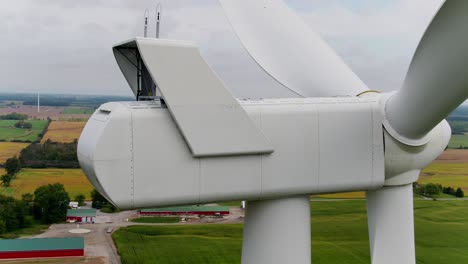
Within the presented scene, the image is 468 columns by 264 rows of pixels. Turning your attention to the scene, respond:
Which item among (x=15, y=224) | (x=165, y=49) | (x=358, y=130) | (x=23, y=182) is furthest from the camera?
(x=23, y=182)

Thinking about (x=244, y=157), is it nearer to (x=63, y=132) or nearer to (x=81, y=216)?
(x=81, y=216)

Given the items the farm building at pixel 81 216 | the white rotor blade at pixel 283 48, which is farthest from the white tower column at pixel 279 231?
the farm building at pixel 81 216

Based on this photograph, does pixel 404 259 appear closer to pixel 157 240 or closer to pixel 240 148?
pixel 240 148

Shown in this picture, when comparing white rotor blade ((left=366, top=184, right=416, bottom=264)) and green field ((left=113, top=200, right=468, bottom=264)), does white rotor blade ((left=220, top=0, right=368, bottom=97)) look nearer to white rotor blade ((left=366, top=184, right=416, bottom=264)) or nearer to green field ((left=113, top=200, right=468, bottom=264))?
white rotor blade ((left=366, top=184, right=416, bottom=264))

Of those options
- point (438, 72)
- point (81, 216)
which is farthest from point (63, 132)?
point (438, 72)

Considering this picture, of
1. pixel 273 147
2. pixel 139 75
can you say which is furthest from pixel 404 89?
pixel 139 75

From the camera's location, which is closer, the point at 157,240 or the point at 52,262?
the point at 52,262

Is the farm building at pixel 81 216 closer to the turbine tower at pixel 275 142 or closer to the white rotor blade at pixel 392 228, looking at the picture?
the turbine tower at pixel 275 142
